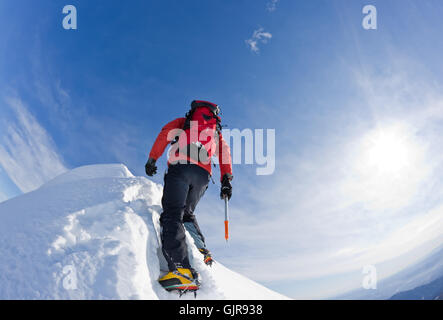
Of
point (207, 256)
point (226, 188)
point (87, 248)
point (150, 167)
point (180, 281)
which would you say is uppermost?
point (150, 167)

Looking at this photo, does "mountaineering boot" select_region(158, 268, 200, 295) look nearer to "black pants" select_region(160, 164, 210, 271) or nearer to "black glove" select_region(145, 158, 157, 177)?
"black pants" select_region(160, 164, 210, 271)

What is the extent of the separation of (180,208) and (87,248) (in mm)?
1347

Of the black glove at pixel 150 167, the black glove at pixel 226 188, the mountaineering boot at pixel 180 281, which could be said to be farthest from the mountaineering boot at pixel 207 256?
the black glove at pixel 150 167

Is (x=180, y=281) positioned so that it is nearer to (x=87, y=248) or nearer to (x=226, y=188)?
(x=87, y=248)

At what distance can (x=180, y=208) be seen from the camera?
3635 mm

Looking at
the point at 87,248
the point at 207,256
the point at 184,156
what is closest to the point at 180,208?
the point at 184,156

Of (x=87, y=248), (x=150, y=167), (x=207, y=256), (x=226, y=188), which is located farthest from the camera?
(x=226, y=188)

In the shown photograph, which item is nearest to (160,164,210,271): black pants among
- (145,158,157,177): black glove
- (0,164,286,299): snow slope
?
(0,164,286,299): snow slope

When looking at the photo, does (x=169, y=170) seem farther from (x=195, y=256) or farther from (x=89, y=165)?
(x=89, y=165)

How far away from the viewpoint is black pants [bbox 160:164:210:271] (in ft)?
10.7

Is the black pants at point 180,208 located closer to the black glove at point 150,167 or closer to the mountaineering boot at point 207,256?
the mountaineering boot at point 207,256

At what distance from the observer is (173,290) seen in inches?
115
